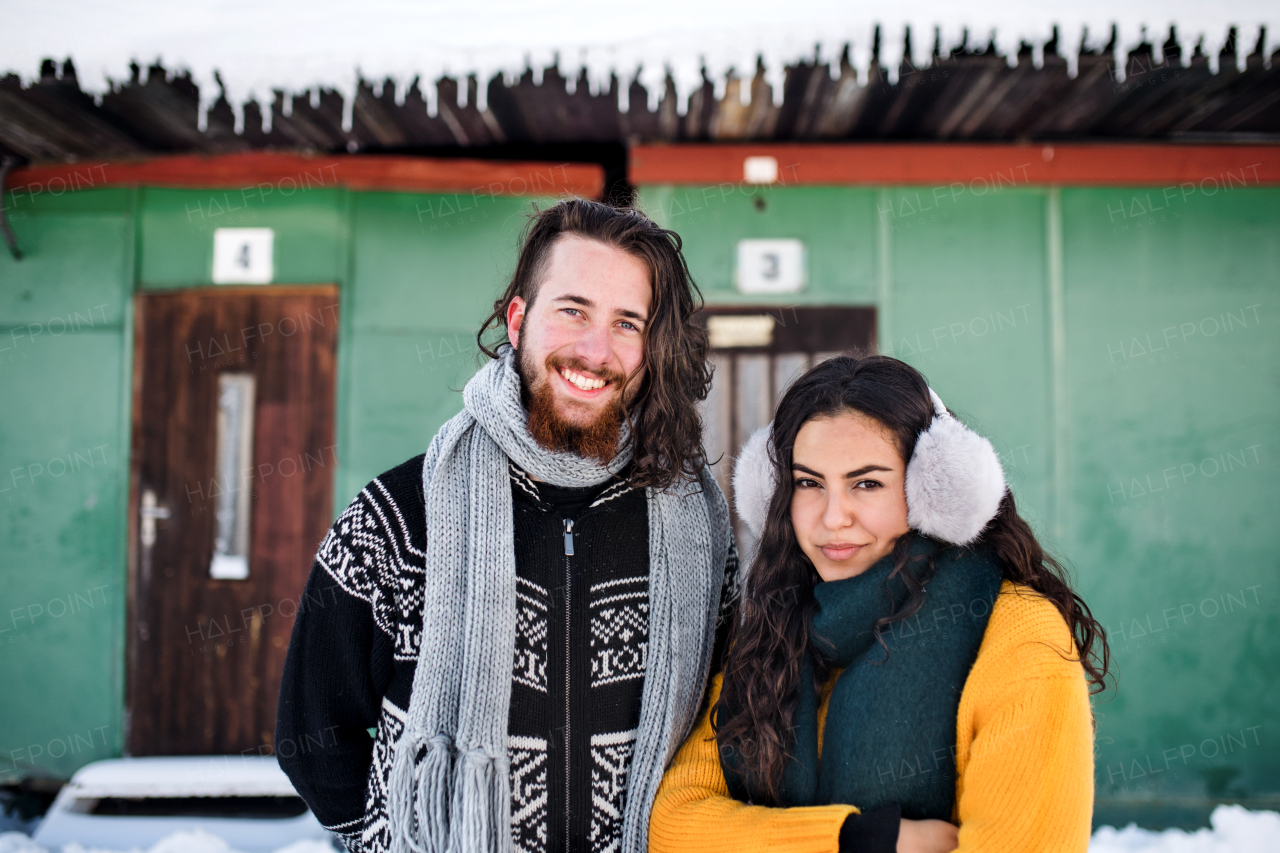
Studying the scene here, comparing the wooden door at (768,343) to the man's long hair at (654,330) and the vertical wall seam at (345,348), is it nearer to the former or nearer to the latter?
the vertical wall seam at (345,348)

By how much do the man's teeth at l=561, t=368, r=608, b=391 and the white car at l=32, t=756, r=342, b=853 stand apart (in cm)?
290

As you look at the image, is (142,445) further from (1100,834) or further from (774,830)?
(1100,834)

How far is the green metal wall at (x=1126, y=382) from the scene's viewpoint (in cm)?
411

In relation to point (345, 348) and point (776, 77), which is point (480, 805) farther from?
point (345, 348)

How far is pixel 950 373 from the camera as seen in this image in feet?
13.9

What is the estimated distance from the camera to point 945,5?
10.5ft

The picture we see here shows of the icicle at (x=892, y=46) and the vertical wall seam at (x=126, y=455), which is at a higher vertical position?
the icicle at (x=892, y=46)

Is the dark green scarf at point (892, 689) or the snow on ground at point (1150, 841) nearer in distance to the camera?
the dark green scarf at point (892, 689)

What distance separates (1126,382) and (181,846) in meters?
5.17

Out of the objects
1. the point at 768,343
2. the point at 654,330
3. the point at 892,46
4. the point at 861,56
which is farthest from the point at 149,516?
the point at 892,46

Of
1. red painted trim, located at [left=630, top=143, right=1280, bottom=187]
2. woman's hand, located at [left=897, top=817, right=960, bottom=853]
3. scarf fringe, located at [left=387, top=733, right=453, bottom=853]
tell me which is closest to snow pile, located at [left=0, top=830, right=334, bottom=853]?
scarf fringe, located at [left=387, top=733, right=453, bottom=853]

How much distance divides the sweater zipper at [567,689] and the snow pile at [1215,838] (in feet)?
9.73

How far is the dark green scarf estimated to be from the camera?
1.36m

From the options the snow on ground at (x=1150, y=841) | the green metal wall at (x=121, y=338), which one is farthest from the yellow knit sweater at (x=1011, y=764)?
the green metal wall at (x=121, y=338)
